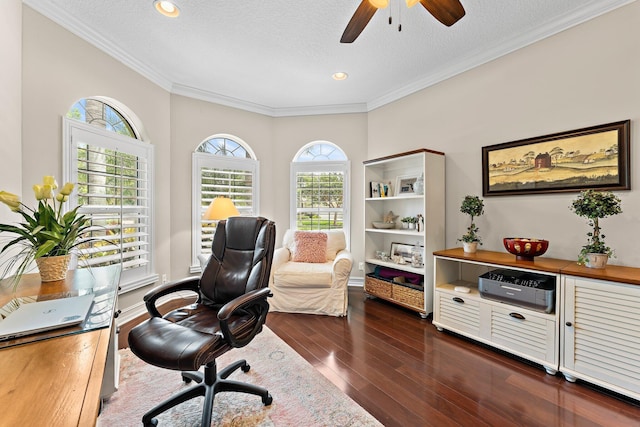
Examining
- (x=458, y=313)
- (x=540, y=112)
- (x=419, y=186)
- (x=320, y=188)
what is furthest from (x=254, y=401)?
(x=540, y=112)

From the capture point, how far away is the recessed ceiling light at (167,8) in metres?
2.14

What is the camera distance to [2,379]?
67 centimetres

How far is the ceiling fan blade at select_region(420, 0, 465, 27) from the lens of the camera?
1.65 m

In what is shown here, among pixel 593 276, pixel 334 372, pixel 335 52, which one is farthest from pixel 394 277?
pixel 335 52

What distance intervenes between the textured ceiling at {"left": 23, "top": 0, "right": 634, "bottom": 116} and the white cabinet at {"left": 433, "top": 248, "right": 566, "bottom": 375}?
2018 mm

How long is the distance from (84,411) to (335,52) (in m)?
3.11

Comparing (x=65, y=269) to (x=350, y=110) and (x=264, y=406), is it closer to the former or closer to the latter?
(x=264, y=406)

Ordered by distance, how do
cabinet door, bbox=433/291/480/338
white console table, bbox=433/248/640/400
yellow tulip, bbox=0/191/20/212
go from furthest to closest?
cabinet door, bbox=433/291/480/338
white console table, bbox=433/248/640/400
yellow tulip, bbox=0/191/20/212

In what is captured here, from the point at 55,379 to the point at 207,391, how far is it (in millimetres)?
1122

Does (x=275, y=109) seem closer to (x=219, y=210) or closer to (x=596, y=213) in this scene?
(x=219, y=210)

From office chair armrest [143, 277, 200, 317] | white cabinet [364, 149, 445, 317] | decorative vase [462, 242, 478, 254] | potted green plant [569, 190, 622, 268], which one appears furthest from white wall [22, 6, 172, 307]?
potted green plant [569, 190, 622, 268]

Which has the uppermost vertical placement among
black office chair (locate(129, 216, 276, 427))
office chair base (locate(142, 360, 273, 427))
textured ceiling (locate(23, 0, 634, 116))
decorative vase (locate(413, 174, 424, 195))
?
textured ceiling (locate(23, 0, 634, 116))

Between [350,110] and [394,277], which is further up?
[350,110]

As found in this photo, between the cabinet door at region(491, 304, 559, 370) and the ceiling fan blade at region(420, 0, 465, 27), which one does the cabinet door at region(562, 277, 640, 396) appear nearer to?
the cabinet door at region(491, 304, 559, 370)
